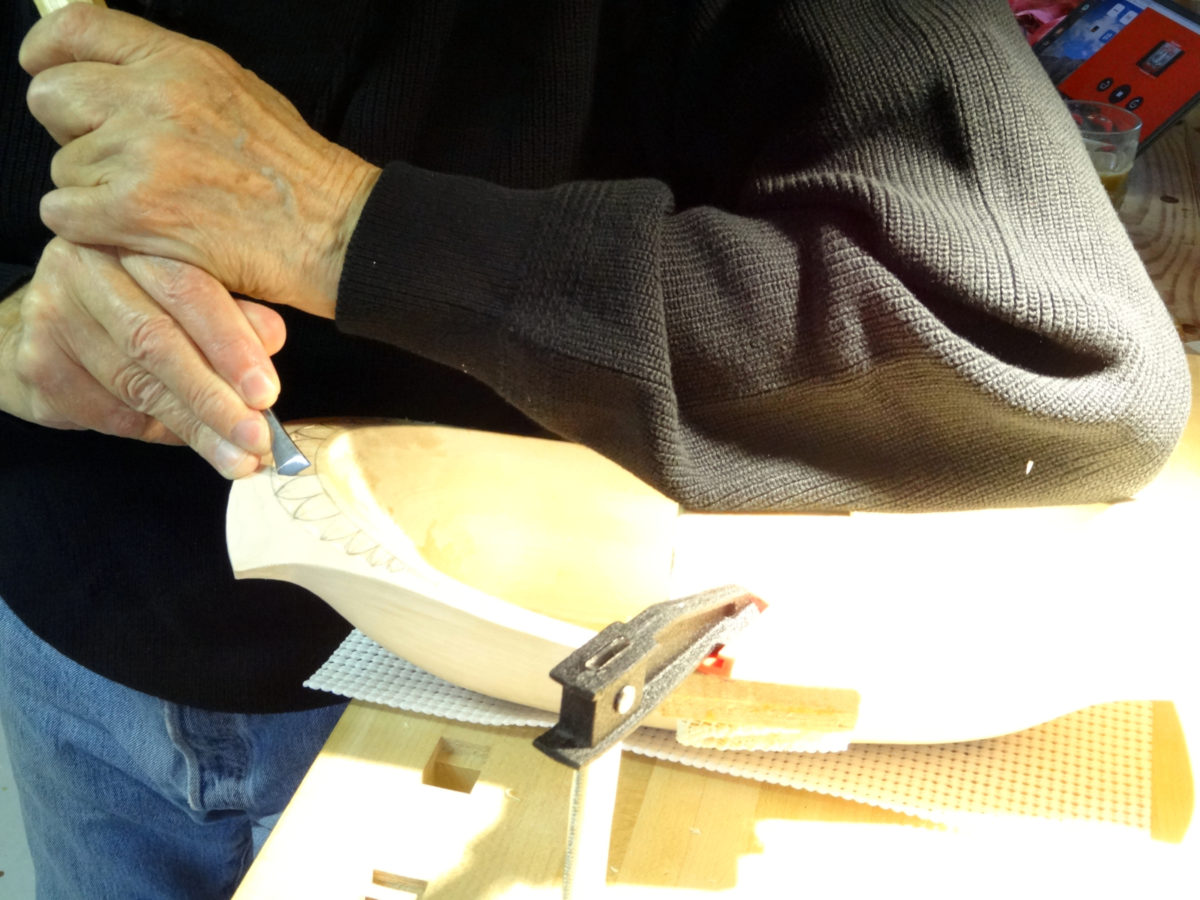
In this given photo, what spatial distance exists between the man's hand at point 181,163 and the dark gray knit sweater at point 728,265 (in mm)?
50

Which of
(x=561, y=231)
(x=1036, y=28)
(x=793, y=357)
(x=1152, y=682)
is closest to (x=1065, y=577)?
(x=1152, y=682)

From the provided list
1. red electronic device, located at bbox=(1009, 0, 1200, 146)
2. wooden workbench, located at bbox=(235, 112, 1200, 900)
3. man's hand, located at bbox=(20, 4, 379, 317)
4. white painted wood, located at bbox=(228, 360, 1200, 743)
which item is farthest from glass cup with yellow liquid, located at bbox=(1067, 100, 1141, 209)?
man's hand, located at bbox=(20, 4, 379, 317)

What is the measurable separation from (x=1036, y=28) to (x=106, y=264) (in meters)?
1.14

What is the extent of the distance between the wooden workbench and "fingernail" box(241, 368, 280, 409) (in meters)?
0.19

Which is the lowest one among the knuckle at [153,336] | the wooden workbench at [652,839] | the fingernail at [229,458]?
the wooden workbench at [652,839]

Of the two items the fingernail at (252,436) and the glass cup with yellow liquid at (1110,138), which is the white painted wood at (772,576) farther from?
the glass cup with yellow liquid at (1110,138)

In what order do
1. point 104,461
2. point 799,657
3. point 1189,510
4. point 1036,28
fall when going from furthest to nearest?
point 1036,28
point 104,461
point 1189,510
point 799,657

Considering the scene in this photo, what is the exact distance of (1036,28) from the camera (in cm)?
126

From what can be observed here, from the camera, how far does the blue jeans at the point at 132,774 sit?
0.70 m

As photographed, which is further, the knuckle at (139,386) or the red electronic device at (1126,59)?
the red electronic device at (1126,59)

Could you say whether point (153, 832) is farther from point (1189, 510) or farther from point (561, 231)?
point (1189, 510)

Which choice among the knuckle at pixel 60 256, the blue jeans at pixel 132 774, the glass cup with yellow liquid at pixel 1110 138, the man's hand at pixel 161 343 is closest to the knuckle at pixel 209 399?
the man's hand at pixel 161 343

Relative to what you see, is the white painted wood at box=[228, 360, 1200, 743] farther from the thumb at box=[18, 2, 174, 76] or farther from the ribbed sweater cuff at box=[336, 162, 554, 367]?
the thumb at box=[18, 2, 174, 76]

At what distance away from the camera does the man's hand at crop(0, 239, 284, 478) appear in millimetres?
565
